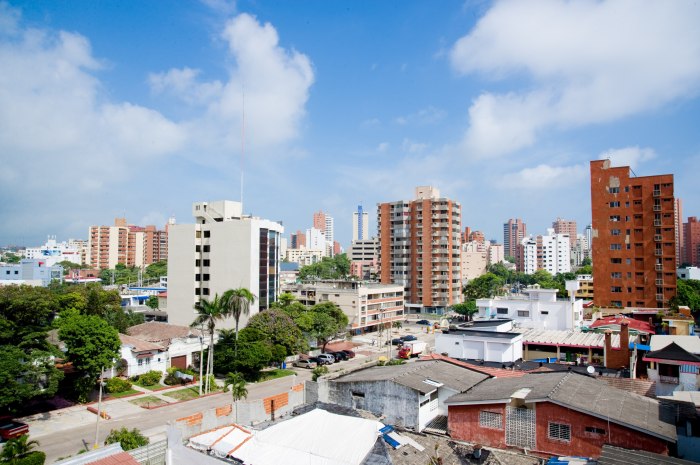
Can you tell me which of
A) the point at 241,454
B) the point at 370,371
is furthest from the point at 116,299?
the point at 241,454

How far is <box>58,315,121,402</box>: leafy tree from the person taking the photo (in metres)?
32.4

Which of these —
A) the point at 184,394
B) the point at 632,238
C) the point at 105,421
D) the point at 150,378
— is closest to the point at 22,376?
the point at 105,421

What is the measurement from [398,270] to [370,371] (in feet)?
222

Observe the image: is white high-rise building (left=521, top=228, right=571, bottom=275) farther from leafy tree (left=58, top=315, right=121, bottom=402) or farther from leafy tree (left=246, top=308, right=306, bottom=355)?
leafy tree (left=58, top=315, right=121, bottom=402)

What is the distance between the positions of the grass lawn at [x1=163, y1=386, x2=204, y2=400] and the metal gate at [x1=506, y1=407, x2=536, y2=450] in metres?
26.3

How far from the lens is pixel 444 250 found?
302 ft

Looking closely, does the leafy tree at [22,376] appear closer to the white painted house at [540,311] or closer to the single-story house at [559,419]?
the single-story house at [559,419]

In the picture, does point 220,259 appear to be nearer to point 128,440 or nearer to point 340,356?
point 340,356

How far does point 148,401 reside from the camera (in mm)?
35719

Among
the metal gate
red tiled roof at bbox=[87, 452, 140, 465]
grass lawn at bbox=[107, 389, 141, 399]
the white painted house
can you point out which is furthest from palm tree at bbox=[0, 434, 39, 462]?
the white painted house

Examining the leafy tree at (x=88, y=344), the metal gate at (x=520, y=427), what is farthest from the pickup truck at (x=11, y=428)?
the metal gate at (x=520, y=427)

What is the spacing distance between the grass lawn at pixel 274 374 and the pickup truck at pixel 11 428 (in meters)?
18.7

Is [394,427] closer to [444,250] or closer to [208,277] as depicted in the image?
[208,277]

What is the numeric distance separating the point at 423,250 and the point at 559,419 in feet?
243
